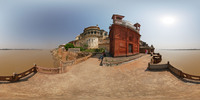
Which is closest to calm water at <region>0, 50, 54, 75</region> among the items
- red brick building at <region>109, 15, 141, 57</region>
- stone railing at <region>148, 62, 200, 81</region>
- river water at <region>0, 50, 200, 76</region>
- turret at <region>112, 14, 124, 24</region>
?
river water at <region>0, 50, 200, 76</region>

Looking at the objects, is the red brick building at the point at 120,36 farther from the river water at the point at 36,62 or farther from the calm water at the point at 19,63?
the calm water at the point at 19,63

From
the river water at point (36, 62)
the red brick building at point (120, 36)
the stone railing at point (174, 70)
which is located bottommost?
the river water at point (36, 62)

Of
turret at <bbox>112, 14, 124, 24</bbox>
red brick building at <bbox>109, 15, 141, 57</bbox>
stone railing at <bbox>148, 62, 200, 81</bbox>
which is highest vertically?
turret at <bbox>112, 14, 124, 24</bbox>

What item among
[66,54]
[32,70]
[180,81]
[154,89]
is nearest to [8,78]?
[32,70]

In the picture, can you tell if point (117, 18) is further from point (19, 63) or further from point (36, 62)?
point (19, 63)

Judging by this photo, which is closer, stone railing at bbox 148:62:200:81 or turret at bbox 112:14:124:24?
stone railing at bbox 148:62:200:81

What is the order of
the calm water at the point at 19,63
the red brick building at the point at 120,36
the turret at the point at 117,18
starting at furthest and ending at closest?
1. the calm water at the point at 19,63
2. the turret at the point at 117,18
3. the red brick building at the point at 120,36

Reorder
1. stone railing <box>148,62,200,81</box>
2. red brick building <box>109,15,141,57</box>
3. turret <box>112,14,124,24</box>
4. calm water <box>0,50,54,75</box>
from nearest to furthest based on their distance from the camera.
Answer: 1. stone railing <box>148,62,200,81</box>
2. red brick building <box>109,15,141,57</box>
3. turret <box>112,14,124,24</box>
4. calm water <box>0,50,54,75</box>

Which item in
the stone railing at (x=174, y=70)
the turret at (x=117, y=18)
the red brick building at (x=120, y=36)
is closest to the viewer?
the stone railing at (x=174, y=70)

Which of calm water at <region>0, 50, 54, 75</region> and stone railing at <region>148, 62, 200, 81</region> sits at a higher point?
stone railing at <region>148, 62, 200, 81</region>

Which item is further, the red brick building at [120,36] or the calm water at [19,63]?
the calm water at [19,63]

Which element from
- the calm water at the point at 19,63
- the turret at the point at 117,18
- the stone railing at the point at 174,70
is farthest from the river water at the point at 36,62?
the turret at the point at 117,18

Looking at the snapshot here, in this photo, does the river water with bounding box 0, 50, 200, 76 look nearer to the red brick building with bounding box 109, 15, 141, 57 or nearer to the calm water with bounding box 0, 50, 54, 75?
the calm water with bounding box 0, 50, 54, 75

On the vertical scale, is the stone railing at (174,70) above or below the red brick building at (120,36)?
below
